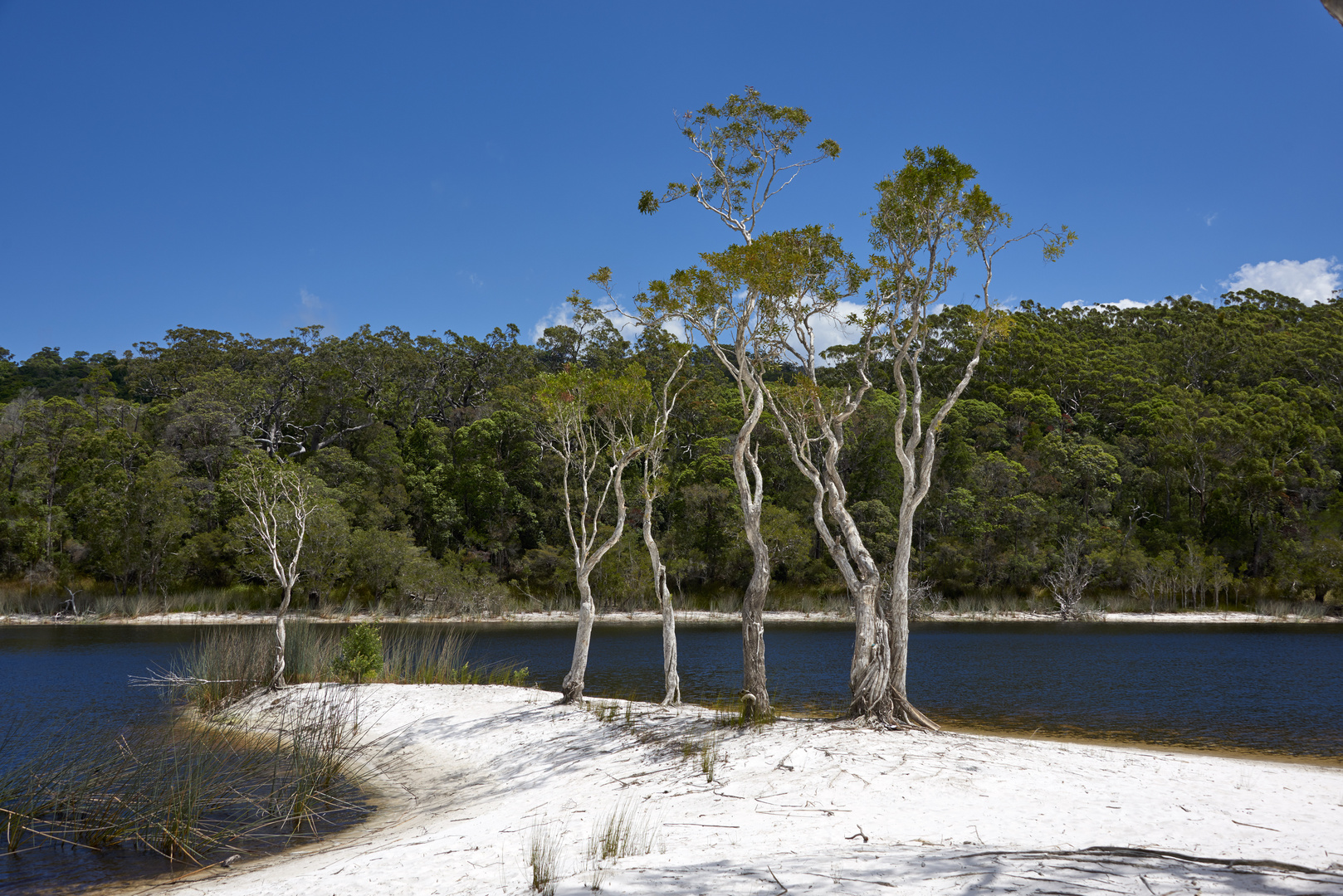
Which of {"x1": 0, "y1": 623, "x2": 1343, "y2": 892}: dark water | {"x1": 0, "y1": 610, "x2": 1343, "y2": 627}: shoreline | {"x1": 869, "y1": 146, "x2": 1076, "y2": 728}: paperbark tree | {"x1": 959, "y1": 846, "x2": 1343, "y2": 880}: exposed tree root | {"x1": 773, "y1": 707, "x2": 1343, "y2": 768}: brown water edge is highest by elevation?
{"x1": 869, "y1": 146, "x2": 1076, "y2": 728}: paperbark tree

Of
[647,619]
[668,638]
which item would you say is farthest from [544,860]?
[647,619]

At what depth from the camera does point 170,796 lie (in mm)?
7707

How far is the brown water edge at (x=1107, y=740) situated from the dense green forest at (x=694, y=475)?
25924mm

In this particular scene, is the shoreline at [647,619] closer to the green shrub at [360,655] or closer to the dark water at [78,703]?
the dark water at [78,703]

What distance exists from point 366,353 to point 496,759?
47341 mm

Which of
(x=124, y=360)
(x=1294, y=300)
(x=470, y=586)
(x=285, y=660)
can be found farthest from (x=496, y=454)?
(x=1294, y=300)

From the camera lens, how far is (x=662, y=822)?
260 inches

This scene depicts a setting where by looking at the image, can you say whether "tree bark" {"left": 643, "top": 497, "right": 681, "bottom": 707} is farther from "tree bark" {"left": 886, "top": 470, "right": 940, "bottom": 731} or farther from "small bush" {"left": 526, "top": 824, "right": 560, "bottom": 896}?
"small bush" {"left": 526, "top": 824, "right": 560, "bottom": 896}

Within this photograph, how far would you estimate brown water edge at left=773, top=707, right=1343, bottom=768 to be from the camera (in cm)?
1107

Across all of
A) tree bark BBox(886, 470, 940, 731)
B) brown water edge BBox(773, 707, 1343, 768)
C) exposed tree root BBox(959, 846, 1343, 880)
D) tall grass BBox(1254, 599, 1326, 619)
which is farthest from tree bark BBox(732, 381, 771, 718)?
tall grass BBox(1254, 599, 1326, 619)

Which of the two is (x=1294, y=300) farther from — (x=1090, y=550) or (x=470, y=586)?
(x=470, y=586)

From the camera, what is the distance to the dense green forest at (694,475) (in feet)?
135

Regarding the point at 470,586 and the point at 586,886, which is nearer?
the point at 586,886

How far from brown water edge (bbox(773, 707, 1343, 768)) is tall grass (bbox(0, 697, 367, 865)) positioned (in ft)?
18.6
